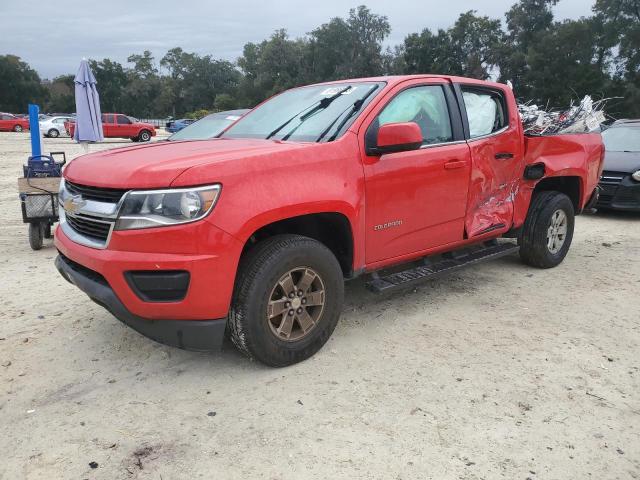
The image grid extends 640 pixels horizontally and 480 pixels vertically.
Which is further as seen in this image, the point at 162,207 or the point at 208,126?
the point at 208,126

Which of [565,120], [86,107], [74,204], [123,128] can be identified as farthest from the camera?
[123,128]

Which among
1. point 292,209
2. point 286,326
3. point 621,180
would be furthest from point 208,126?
point 621,180

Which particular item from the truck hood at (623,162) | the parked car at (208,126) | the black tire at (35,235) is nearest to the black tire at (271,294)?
the black tire at (35,235)

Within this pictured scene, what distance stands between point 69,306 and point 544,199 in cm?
451

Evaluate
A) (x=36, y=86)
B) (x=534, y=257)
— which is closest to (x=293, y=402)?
(x=534, y=257)

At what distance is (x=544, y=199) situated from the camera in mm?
5164

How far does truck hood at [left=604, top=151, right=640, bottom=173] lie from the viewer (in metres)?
8.22

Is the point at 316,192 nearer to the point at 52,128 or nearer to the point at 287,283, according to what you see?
the point at 287,283

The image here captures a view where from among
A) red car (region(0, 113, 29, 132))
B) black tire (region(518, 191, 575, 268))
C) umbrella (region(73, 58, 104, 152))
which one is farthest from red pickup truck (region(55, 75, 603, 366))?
red car (region(0, 113, 29, 132))

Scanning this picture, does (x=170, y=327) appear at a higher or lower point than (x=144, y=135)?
lower

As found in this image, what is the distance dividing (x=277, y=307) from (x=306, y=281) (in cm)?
25

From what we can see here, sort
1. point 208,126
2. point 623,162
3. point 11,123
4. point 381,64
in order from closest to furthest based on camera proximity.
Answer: point 208,126 < point 623,162 < point 11,123 < point 381,64

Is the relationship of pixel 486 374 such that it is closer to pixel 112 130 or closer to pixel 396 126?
pixel 396 126

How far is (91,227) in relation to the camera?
2.97 m
